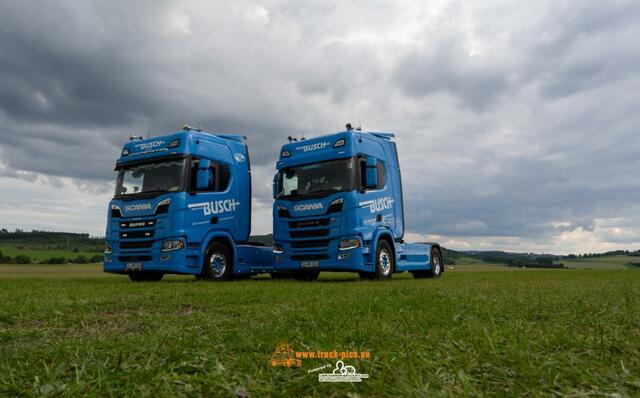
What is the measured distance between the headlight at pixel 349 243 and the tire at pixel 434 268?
5.92 metres

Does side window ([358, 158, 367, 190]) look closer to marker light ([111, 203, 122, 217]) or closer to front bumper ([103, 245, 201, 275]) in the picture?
front bumper ([103, 245, 201, 275])

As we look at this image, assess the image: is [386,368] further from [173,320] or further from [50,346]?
[173,320]

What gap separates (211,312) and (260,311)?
0.59 meters

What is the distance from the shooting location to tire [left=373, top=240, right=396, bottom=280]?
12734mm

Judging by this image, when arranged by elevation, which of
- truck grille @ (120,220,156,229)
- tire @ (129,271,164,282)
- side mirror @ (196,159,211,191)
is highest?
side mirror @ (196,159,211,191)

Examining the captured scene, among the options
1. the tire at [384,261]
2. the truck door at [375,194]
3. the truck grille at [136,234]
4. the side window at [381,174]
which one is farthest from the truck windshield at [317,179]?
the truck grille at [136,234]

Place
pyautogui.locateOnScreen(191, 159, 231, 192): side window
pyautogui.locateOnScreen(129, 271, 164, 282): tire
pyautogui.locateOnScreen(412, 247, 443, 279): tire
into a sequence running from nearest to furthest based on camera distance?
pyautogui.locateOnScreen(191, 159, 231, 192): side window → pyautogui.locateOnScreen(129, 271, 164, 282): tire → pyautogui.locateOnScreen(412, 247, 443, 279): tire

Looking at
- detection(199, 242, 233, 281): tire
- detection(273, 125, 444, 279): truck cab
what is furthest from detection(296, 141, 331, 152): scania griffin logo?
detection(199, 242, 233, 281): tire

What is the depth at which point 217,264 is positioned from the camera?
1296 cm

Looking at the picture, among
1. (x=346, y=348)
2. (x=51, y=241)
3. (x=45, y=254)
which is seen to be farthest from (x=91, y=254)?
(x=346, y=348)

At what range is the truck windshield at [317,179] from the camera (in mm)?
12266

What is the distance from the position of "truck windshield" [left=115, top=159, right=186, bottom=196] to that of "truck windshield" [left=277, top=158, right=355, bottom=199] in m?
2.83

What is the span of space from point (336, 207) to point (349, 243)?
3.18 ft

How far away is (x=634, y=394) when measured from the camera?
6.59 ft
